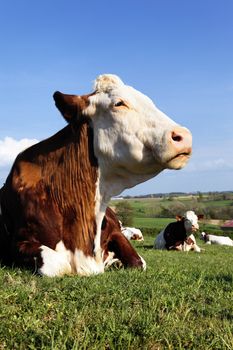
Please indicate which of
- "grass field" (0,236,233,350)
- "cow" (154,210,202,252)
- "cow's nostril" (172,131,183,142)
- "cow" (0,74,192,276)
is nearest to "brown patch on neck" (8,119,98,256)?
"cow" (0,74,192,276)

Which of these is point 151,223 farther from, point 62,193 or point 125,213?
point 62,193

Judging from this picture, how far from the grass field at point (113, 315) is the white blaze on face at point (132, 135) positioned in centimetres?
142

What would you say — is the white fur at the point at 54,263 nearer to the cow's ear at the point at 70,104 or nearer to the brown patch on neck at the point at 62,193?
the brown patch on neck at the point at 62,193

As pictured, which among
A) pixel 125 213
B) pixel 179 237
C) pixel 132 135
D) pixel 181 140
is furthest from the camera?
pixel 125 213

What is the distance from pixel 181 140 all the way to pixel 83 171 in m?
1.17

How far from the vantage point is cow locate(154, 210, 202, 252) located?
21344mm

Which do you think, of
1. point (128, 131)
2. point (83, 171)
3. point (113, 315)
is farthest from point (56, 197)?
point (113, 315)

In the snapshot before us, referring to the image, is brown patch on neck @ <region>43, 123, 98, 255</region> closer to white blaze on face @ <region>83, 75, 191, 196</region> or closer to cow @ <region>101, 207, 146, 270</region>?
white blaze on face @ <region>83, 75, 191, 196</region>

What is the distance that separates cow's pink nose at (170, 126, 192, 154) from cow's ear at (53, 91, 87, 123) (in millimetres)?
1200

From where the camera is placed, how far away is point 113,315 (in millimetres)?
2805

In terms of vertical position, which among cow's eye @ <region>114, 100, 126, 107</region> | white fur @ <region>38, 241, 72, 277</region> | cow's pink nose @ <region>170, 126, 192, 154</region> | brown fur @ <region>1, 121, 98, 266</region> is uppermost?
cow's eye @ <region>114, 100, 126, 107</region>

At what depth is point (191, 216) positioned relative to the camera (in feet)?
76.9

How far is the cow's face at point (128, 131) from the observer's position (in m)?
4.75

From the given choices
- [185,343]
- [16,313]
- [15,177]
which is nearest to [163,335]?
[185,343]
